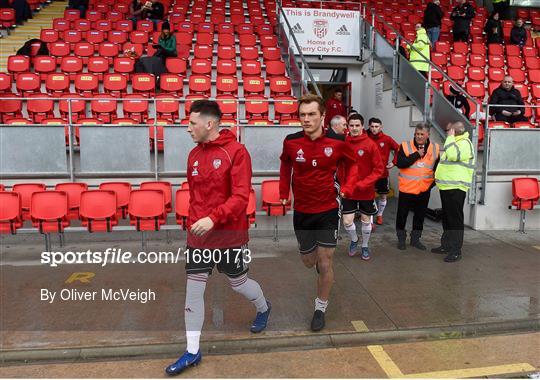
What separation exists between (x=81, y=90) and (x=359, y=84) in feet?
26.9

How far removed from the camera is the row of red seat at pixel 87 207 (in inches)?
256

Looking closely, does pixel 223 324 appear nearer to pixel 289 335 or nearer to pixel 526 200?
pixel 289 335

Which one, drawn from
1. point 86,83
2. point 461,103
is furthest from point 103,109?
point 461,103

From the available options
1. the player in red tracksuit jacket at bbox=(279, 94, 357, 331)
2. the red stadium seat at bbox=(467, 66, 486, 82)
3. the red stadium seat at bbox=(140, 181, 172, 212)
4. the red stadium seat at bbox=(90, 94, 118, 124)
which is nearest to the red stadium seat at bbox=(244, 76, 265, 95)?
the red stadium seat at bbox=(90, 94, 118, 124)

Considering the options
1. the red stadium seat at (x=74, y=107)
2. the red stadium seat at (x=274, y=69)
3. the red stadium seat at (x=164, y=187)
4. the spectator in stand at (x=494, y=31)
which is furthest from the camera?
the spectator in stand at (x=494, y=31)

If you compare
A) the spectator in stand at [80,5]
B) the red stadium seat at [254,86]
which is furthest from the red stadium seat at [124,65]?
the spectator in stand at [80,5]

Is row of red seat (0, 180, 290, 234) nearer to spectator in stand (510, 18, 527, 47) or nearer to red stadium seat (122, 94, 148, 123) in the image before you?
red stadium seat (122, 94, 148, 123)

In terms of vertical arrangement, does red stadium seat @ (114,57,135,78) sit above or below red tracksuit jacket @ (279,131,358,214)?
above

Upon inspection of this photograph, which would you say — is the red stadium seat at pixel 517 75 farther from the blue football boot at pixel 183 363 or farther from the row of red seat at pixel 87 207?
the blue football boot at pixel 183 363

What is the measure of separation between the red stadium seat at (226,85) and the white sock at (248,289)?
7787 millimetres

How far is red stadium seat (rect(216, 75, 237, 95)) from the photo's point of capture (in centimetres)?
1116

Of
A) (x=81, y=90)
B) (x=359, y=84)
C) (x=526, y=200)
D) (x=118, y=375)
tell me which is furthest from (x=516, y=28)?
(x=118, y=375)

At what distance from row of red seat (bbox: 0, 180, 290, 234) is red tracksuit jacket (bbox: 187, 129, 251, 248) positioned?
2.96 metres

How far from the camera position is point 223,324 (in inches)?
172
